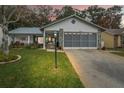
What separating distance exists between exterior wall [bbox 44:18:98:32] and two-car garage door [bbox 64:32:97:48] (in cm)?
59

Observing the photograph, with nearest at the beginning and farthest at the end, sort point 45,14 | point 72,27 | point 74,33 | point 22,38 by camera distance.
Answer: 1. point 72,27
2. point 74,33
3. point 22,38
4. point 45,14

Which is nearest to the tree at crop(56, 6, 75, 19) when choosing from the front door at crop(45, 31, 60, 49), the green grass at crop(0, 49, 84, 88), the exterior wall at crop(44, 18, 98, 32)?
the front door at crop(45, 31, 60, 49)

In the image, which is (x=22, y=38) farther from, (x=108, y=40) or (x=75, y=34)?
(x=108, y=40)

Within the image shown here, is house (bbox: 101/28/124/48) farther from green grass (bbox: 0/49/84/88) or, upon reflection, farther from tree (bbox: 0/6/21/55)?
green grass (bbox: 0/49/84/88)

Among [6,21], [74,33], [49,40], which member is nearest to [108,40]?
[74,33]

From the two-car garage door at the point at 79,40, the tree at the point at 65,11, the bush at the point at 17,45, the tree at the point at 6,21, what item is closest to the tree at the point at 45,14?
the tree at the point at 65,11

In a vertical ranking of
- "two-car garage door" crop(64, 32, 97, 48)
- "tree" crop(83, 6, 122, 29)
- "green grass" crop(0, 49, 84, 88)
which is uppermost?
"tree" crop(83, 6, 122, 29)

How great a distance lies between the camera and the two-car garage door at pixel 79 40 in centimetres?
3350

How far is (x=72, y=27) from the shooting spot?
33.2 metres

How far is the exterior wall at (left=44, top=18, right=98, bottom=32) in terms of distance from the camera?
3300 cm

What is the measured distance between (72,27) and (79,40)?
1.91 m

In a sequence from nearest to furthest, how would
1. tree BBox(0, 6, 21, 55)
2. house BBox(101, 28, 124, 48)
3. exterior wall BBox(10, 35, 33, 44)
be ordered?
tree BBox(0, 6, 21, 55)
house BBox(101, 28, 124, 48)
exterior wall BBox(10, 35, 33, 44)
